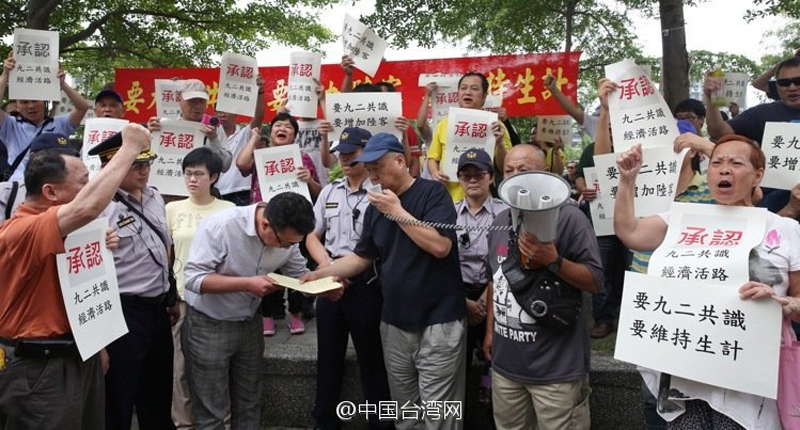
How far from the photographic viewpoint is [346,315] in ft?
13.1

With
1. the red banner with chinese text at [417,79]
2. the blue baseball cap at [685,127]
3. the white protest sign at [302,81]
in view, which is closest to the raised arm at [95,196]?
the white protest sign at [302,81]

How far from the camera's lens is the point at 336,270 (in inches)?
142

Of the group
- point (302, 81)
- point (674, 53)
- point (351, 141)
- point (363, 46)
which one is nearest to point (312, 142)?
point (302, 81)

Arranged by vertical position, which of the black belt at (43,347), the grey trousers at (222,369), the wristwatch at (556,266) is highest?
the wristwatch at (556,266)

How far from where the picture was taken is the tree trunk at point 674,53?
6492mm

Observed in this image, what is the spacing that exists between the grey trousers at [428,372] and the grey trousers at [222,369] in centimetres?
86

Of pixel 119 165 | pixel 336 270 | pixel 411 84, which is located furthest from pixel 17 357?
pixel 411 84

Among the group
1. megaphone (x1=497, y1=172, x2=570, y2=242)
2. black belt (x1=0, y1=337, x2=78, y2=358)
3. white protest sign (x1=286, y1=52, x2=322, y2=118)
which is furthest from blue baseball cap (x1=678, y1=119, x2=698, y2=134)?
black belt (x1=0, y1=337, x2=78, y2=358)

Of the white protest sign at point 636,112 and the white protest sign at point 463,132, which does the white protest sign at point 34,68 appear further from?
the white protest sign at point 636,112

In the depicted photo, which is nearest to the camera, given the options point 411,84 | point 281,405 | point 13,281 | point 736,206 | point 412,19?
point 736,206

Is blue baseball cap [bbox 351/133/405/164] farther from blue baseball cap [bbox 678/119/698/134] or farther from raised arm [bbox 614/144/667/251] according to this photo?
blue baseball cap [bbox 678/119/698/134]

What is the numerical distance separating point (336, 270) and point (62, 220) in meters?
1.55

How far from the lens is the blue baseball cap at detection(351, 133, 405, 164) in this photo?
3324mm

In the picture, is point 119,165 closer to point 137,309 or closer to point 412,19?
point 137,309
